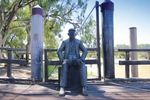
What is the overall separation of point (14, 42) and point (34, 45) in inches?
1112

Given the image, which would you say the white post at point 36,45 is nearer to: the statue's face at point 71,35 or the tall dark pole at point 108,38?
the statue's face at point 71,35

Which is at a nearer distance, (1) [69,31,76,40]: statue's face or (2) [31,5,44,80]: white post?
(1) [69,31,76,40]: statue's face

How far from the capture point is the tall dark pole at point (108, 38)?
6309 mm

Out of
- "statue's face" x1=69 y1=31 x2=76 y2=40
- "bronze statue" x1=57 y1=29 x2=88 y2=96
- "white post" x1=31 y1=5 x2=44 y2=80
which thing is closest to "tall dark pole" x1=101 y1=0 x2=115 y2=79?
"bronze statue" x1=57 y1=29 x2=88 y2=96

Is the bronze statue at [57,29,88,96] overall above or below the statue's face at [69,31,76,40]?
below

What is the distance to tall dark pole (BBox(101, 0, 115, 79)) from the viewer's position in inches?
248

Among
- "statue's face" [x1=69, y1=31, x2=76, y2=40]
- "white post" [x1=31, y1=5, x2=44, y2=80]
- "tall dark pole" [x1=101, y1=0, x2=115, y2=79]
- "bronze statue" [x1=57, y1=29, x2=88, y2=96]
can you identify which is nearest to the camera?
"bronze statue" [x1=57, y1=29, x2=88, y2=96]

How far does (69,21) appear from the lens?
1966 centimetres

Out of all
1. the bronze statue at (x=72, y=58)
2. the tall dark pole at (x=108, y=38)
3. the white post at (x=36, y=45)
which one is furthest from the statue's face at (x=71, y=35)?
the tall dark pole at (x=108, y=38)

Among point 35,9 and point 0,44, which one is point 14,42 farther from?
point 35,9

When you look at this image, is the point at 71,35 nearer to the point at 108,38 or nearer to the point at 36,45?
the point at 36,45

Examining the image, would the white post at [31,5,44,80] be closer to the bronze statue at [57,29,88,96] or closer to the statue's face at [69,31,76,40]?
the bronze statue at [57,29,88,96]

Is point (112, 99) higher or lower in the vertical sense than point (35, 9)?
lower

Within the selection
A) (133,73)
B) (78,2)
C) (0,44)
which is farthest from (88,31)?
(133,73)
